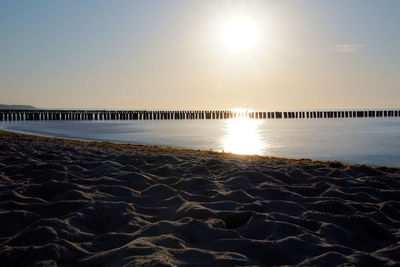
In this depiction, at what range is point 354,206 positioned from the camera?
3947 mm

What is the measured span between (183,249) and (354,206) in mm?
2345

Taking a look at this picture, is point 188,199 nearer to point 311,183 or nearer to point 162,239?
point 162,239

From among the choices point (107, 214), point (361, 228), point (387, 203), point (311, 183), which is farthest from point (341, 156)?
point (107, 214)

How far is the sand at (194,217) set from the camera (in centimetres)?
262

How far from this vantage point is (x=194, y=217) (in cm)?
351

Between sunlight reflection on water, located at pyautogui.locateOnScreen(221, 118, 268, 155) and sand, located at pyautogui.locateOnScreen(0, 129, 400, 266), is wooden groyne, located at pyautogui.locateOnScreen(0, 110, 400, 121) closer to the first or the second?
sunlight reflection on water, located at pyautogui.locateOnScreen(221, 118, 268, 155)

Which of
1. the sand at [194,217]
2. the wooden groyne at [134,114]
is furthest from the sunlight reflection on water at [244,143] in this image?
the wooden groyne at [134,114]

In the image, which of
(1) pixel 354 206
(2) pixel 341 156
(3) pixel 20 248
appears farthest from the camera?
(2) pixel 341 156

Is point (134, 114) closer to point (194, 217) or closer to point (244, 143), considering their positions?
point (244, 143)

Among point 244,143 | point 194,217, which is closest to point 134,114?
point 244,143

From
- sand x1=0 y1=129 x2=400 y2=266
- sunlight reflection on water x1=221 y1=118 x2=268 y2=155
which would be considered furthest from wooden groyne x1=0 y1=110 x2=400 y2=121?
sand x1=0 y1=129 x2=400 y2=266

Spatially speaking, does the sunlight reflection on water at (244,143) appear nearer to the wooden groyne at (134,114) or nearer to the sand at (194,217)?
the sand at (194,217)

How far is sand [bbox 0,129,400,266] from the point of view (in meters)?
2.62

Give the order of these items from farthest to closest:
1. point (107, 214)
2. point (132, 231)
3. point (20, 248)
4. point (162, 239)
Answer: point (107, 214)
point (132, 231)
point (162, 239)
point (20, 248)
